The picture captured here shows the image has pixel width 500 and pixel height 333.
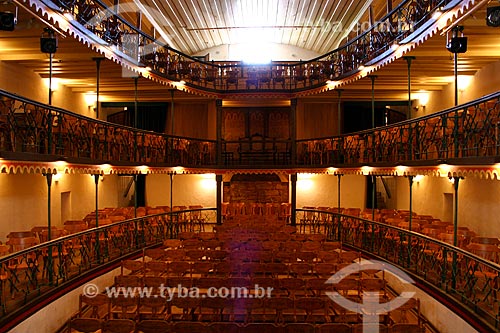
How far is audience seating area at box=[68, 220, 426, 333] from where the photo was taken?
24.5 ft

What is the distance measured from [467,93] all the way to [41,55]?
47.7 ft

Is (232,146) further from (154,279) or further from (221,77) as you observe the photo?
(154,279)

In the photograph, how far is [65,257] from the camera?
424 inches

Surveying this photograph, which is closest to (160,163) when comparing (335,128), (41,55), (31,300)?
(41,55)

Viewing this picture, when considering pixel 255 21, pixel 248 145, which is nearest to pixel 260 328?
pixel 248 145

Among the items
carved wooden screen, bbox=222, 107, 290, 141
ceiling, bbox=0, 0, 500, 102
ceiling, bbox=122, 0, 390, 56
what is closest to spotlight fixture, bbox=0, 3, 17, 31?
ceiling, bbox=0, 0, 500, 102

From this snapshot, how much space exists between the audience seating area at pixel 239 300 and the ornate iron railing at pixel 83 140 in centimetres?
355

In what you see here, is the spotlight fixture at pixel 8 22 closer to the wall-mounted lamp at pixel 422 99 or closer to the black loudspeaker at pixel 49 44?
the black loudspeaker at pixel 49 44

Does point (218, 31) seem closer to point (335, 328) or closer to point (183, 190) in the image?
point (183, 190)

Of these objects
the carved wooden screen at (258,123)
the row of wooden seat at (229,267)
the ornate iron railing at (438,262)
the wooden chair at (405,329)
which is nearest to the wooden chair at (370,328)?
the wooden chair at (405,329)

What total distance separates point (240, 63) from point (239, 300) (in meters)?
14.8

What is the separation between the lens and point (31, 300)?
8414mm

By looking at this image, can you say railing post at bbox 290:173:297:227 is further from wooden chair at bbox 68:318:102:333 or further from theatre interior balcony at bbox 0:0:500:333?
wooden chair at bbox 68:318:102:333

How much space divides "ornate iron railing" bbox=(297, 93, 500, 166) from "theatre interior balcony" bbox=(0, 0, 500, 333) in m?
0.09
